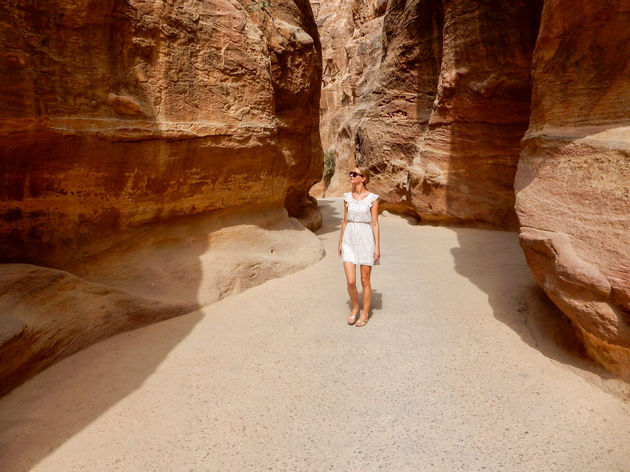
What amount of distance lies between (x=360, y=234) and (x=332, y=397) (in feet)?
5.31

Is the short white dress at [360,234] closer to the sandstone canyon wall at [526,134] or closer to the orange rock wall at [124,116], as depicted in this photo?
the sandstone canyon wall at [526,134]

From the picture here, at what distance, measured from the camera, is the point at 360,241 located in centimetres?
363

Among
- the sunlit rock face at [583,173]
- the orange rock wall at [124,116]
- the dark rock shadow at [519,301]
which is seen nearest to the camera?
the sunlit rock face at [583,173]

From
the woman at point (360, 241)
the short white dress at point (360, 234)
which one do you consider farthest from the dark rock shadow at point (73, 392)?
the short white dress at point (360, 234)

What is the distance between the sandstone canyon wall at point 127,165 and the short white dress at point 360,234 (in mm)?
1701

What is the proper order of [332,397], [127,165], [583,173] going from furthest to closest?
1. [127,165]
2. [583,173]
3. [332,397]

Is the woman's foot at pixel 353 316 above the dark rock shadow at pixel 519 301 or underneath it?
underneath

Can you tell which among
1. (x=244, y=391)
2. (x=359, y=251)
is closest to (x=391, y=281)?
(x=359, y=251)

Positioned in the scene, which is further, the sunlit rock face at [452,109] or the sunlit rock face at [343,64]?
the sunlit rock face at [343,64]

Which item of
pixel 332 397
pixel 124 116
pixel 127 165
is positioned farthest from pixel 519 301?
pixel 124 116

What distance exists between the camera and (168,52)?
13.5ft

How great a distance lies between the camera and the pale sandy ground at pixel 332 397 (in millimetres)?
2094

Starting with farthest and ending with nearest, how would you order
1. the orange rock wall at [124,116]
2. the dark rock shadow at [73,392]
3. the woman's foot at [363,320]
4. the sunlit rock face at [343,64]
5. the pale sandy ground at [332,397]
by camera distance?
the sunlit rock face at [343,64] → the woman's foot at [363,320] → the orange rock wall at [124,116] → the dark rock shadow at [73,392] → the pale sandy ground at [332,397]

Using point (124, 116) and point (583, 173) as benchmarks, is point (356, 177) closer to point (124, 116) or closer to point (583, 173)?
point (583, 173)
